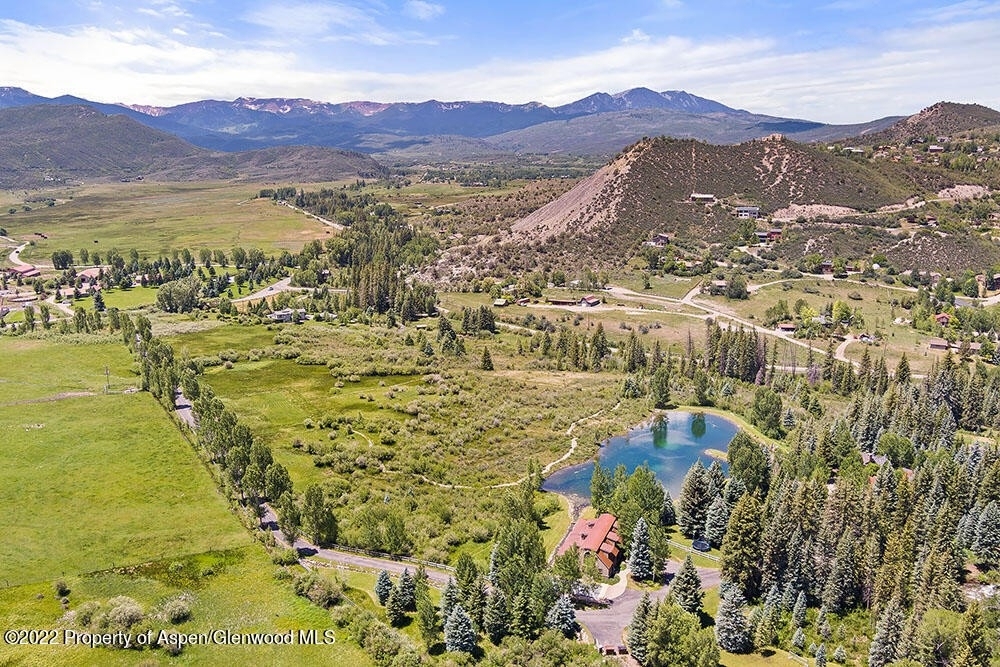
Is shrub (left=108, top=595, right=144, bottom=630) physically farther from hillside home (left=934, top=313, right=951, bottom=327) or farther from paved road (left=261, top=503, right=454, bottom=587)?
hillside home (left=934, top=313, right=951, bottom=327)

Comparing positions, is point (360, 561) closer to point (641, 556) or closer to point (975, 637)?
point (641, 556)

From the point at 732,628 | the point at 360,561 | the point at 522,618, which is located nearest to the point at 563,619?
the point at 522,618

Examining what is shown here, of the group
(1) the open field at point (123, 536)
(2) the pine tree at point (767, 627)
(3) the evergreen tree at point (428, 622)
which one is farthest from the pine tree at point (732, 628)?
(1) the open field at point (123, 536)

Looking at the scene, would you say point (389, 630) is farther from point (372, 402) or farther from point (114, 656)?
point (372, 402)

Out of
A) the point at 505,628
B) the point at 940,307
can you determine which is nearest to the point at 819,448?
the point at 505,628

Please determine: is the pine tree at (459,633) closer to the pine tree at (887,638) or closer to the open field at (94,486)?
the open field at (94,486)

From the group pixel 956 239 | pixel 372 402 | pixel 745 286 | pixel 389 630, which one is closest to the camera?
pixel 389 630

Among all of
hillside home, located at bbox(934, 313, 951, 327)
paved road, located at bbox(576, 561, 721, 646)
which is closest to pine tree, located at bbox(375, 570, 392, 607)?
paved road, located at bbox(576, 561, 721, 646)
